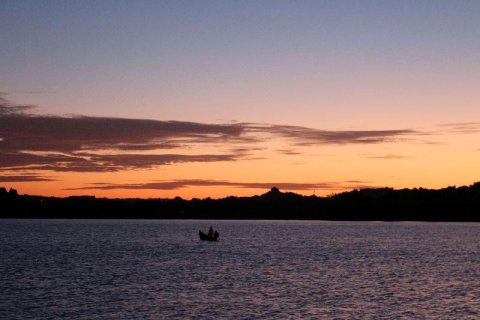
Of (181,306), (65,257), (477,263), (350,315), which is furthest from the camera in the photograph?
(65,257)

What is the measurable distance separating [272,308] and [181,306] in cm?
836

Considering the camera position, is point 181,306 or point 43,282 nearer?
point 181,306

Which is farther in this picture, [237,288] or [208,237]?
[208,237]

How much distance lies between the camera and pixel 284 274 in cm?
9106

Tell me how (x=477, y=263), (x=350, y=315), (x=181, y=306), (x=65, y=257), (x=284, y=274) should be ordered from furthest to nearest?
(x=65, y=257)
(x=477, y=263)
(x=284, y=274)
(x=181, y=306)
(x=350, y=315)

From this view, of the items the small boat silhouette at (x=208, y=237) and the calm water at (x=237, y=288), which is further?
the small boat silhouette at (x=208, y=237)

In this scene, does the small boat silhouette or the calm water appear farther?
the small boat silhouette

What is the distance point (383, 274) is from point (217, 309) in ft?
131

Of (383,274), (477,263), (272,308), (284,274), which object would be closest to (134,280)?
(284,274)

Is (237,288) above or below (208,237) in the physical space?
below

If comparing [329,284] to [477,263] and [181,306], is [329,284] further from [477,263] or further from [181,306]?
[477,263]

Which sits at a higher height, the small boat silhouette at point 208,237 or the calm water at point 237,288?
the small boat silhouette at point 208,237

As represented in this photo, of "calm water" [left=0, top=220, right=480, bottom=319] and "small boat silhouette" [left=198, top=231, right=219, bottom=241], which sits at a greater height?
"small boat silhouette" [left=198, top=231, right=219, bottom=241]

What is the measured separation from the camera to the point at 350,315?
5653cm
